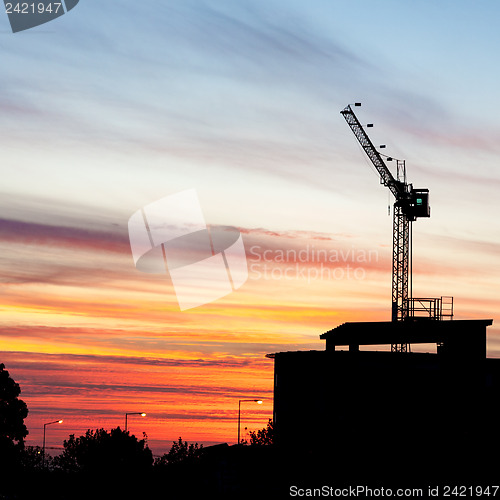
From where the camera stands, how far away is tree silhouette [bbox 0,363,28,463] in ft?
328

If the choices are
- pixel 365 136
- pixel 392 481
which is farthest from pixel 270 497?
pixel 365 136

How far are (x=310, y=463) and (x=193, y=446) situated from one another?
11882 centimetres

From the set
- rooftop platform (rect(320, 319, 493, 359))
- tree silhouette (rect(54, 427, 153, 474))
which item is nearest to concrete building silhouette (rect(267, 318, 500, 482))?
rooftop platform (rect(320, 319, 493, 359))

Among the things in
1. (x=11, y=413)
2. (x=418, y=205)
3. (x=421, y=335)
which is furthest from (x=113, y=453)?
(x=421, y=335)

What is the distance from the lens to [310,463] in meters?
59.1

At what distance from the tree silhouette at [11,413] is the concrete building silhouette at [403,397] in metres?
41.9

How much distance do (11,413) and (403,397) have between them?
55.4 m

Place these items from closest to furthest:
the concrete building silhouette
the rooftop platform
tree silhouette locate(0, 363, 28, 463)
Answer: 1. the concrete building silhouette
2. the rooftop platform
3. tree silhouette locate(0, 363, 28, 463)

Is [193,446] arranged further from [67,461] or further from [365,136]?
[365,136]

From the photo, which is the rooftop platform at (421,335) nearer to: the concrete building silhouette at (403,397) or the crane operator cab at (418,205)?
the concrete building silhouette at (403,397)

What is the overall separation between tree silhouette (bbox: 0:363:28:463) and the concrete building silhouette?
4188cm

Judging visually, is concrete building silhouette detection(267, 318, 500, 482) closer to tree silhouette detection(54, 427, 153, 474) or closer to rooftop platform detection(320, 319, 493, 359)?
rooftop platform detection(320, 319, 493, 359)

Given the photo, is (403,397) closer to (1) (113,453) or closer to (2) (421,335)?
(2) (421,335)

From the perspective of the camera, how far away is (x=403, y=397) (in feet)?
221
